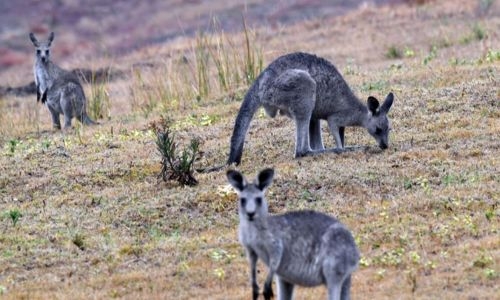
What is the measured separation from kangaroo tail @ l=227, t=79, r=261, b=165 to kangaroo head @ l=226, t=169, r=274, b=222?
4.53 m

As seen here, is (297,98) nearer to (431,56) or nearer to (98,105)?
(98,105)

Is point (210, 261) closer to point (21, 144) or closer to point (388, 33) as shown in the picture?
point (21, 144)

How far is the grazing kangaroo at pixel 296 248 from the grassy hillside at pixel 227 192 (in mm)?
887

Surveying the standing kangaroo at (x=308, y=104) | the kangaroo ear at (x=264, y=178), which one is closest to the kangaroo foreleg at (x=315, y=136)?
the standing kangaroo at (x=308, y=104)

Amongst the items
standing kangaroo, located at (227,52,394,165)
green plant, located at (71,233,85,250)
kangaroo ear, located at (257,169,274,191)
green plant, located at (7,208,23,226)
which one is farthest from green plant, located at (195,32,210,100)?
kangaroo ear, located at (257,169,274,191)

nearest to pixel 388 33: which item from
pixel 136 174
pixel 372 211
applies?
pixel 136 174

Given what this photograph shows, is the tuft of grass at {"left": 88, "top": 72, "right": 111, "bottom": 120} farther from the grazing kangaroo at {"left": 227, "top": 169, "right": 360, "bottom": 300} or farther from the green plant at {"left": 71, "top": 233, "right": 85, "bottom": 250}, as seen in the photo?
the grazing kangaroo at {"left": 227, "top": 169, "right": 360, "bottom": 300}

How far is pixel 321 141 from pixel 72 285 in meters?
4.90

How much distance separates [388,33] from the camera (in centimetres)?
2586

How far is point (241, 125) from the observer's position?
13.7m

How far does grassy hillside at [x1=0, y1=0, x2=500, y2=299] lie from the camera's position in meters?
10.2

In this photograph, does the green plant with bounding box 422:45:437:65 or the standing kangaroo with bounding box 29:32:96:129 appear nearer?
the standing kangaroo with bounding box 29:32:96:129

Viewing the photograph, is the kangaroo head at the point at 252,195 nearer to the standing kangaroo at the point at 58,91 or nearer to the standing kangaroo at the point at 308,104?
the standing kangaroo at the point at 308,104

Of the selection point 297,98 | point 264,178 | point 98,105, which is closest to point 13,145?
point 98,105
